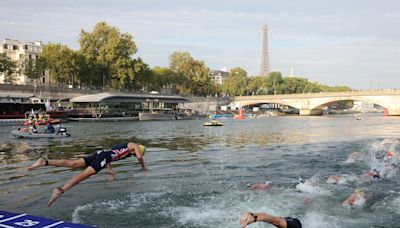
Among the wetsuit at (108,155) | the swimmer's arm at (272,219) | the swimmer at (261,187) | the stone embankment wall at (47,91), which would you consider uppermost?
the stone embankment wall at (47,91)

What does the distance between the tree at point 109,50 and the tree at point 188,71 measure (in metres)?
31.6

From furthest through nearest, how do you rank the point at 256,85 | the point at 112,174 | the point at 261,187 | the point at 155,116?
the point at 256,85, the point at 155,116, the point at 261,187, the point at 112,174

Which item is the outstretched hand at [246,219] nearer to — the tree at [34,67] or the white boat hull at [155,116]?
the white boat hull at [155,116]

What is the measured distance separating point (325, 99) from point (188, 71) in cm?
4543

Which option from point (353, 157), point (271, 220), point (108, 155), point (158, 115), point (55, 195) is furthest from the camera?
point (158, 115)

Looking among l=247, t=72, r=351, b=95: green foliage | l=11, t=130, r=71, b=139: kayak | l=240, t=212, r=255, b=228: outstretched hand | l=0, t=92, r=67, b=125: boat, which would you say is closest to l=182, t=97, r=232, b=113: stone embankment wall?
l=247, t=72, r=351, b=95: green foliage

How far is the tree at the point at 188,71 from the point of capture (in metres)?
140

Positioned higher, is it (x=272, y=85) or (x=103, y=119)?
(x=272, y=85)

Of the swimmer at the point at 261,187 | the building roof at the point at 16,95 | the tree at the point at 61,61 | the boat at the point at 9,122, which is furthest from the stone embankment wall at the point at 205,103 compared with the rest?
the swimmer at the point at 261,187

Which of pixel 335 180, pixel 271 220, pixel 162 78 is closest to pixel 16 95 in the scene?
pixel 162 78

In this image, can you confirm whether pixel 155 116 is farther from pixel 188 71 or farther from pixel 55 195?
pixel 55 195

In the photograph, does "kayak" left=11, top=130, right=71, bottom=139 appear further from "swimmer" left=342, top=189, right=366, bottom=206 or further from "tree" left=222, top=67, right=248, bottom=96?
"tree" left=222, top=67, right=248, bottom=96

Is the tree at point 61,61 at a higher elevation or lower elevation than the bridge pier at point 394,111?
higher

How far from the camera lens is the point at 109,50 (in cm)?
10544
